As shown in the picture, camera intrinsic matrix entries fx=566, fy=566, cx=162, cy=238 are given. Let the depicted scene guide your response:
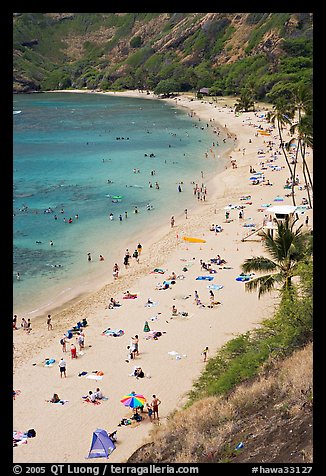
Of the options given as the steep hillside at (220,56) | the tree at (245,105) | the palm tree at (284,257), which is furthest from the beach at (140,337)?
the steep hillside at (220,56)

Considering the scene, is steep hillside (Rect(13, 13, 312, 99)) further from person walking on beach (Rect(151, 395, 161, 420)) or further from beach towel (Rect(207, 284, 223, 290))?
person walking on beach (Rect(151, 395, 161, 420))

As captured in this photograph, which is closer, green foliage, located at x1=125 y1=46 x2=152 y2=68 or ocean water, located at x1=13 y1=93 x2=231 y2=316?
ocean water, located at x1=13 y1=93 x2=231 y2=316

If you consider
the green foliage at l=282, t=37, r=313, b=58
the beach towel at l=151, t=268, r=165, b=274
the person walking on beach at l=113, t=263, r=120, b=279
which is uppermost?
the green foliage at l=282, t=37, r=313, b=58

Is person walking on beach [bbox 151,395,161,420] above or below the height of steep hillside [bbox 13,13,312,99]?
below

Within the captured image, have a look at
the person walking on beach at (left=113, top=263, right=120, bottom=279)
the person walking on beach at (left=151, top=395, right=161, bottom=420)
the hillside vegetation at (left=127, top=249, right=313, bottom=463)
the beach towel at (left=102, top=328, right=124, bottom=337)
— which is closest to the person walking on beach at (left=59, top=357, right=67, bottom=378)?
the beach towel at (left=102, top=328, right=124, bottom=337)

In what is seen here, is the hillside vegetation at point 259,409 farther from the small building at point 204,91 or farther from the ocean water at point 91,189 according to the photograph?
the small building at point 204,91
